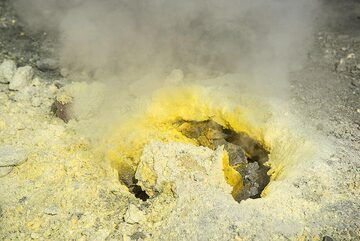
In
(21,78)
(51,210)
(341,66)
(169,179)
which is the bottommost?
(51,210)

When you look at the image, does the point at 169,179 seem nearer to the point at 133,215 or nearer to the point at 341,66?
the point at 133,215

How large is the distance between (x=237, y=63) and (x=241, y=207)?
1.95 meters

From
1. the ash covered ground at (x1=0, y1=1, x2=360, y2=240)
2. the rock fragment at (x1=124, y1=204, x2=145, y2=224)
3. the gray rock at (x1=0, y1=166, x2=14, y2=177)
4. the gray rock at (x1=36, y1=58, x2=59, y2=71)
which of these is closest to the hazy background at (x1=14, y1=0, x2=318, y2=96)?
the gray rock at (x1=36, y1=58, x2=59, y2=71)

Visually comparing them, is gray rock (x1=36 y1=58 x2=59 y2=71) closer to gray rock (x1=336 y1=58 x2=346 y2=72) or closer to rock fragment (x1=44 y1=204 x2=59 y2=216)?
rock fragment (x1=44 y1=204 x2=59 y2=216)

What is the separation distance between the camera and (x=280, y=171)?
317 centimetres

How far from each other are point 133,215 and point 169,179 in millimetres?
397

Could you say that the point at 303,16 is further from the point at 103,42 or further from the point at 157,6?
the point at 103,42

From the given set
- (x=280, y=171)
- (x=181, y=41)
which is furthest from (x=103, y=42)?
(x=280, y=171)

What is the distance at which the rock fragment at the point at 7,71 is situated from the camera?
406 centimetres

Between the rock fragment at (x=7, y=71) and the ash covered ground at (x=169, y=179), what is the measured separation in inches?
0.6

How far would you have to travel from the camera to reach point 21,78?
405 cm

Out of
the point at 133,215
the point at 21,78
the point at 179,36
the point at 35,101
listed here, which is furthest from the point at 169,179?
the point at 179,36

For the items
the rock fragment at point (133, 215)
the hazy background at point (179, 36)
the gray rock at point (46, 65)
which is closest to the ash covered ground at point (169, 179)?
the rock fragment at point (133, 215)

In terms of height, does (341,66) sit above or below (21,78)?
above
